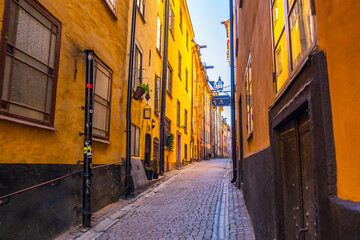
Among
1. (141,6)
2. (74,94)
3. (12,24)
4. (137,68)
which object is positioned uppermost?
(141,6)

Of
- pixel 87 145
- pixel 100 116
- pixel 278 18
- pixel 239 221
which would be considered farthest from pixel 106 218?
pixel 278 18

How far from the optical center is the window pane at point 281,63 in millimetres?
2832

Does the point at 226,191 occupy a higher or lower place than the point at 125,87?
lower

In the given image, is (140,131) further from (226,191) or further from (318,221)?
(318,221)

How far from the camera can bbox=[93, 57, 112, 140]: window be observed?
7223 millimetres

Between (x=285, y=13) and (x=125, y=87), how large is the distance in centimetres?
697

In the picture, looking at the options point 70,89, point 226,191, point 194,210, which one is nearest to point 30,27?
point 70,89

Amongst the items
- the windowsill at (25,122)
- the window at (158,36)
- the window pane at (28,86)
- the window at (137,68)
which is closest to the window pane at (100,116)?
the windowsill at (25,122)

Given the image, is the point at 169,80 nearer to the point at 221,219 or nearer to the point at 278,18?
the point at 221,219

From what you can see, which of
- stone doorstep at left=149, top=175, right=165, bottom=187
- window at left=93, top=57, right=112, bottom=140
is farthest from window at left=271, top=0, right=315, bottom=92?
stone doorstep at left=149, top=175, right=165, bottom=187

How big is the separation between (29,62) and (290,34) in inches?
153

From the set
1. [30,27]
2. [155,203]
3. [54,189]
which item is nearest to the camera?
[30,27]

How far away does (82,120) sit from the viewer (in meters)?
6.25

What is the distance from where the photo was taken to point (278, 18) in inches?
121
